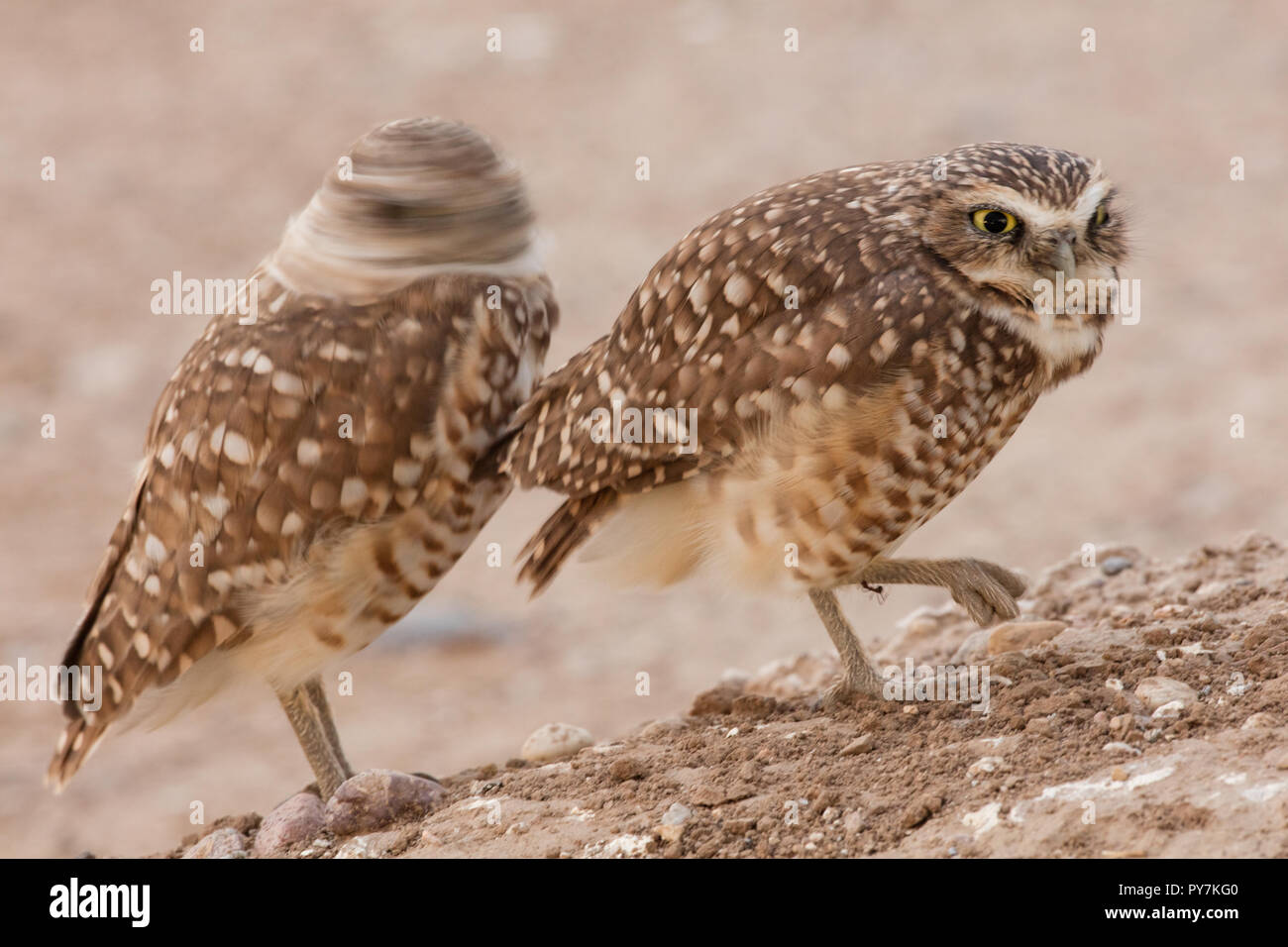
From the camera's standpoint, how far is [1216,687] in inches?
173

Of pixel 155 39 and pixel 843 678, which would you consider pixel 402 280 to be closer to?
pixel 843 678

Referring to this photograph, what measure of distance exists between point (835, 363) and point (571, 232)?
9.83 metres

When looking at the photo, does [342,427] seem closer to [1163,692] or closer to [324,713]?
[324,713]

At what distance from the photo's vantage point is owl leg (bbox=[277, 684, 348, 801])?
5297mm

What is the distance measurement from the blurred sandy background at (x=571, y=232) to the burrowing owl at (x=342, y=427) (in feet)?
1.62

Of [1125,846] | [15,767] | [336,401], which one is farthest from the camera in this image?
[15,767]

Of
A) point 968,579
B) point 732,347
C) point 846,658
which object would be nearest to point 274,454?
point 732,347

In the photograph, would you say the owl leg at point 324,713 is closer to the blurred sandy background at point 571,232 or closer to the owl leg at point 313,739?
the owl leg at point 313,739

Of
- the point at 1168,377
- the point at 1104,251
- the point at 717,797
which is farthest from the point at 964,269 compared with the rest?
the point at 1168,377

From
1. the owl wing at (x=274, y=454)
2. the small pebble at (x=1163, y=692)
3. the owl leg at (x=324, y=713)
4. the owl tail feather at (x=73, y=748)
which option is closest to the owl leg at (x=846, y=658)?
the small pebble at (x=1163, y=692)

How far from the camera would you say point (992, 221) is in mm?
4375

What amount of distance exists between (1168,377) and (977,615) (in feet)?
23.4

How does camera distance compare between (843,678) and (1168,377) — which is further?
(1168,377)

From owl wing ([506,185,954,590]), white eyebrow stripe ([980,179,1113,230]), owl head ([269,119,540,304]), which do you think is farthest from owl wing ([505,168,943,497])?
owl head ([269,119,540,304])
